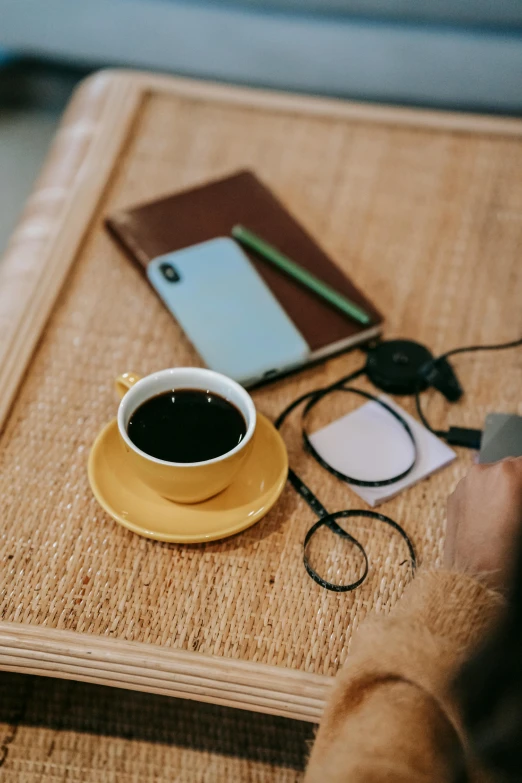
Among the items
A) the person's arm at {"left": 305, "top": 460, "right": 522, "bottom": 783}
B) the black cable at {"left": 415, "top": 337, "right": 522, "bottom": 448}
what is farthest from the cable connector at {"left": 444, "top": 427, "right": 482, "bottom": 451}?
the person's arm at {"left": 305, "top": 460, "right": 522, "bottom": 783}

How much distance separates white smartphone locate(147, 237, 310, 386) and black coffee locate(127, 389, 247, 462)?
87mm

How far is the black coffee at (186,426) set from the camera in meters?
0.53

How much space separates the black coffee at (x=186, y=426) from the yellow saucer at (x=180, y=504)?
0.13 feet

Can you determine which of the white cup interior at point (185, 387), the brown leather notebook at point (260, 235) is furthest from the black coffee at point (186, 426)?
the brown leather notebook at point (260, 235)

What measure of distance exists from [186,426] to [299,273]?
0.26m

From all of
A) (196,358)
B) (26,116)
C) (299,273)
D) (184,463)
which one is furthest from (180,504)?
(26,116)

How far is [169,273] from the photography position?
722mm

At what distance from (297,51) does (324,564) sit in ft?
3.52

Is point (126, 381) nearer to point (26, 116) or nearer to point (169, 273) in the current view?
point (169, 273)

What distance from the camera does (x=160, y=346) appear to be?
69cm

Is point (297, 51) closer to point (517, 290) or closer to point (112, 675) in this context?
point (517, 290)

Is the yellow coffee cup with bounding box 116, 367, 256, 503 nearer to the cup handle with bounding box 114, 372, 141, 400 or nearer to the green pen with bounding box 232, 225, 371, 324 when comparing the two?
the cup handle with bounding box 114, 372, 141, 400

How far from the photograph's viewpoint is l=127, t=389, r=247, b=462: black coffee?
531mm

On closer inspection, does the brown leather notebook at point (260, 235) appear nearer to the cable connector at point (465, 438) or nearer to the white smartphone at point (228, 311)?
the white smartphone at point (228, 311)
